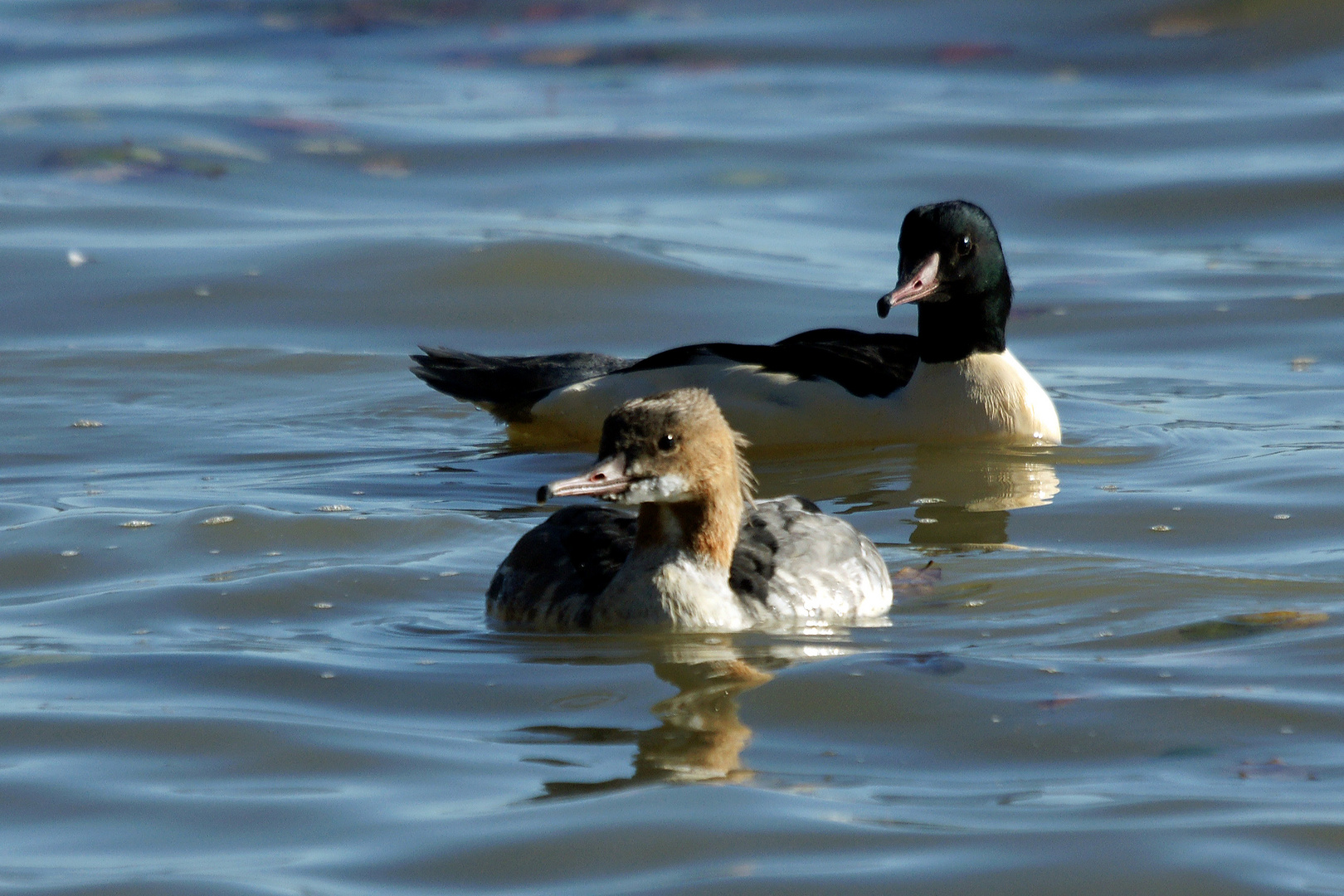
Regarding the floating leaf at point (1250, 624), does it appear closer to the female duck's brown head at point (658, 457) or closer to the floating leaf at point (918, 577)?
the floating leaf at point (918, 577)

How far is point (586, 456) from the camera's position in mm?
9539

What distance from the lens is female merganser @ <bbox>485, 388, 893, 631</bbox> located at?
6.11 m

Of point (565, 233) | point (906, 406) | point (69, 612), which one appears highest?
point (565, 233)

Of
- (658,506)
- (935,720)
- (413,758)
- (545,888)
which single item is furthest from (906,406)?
(545,888)

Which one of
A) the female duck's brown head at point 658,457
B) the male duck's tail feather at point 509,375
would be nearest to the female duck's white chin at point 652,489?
the female duck's brown head at point 658,457

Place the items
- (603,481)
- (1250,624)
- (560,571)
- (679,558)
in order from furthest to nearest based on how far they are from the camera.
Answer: (560,571) → (679,558) → (1250,624) → (603,481)

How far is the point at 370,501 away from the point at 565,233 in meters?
5.99

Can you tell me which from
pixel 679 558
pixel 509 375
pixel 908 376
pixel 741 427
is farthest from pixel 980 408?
pixel 679 558

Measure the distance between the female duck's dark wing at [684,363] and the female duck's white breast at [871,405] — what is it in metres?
0.05

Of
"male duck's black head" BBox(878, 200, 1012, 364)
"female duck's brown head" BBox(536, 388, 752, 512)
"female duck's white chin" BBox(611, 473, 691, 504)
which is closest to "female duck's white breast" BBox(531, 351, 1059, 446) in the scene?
"male duck's black head" BBox(878, 200, 1012, 364)

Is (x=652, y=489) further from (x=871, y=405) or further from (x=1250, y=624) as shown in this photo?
(x=871, y=405)

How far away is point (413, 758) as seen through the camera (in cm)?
507

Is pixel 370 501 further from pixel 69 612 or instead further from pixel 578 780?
pixel 578 780

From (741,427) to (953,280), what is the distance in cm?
123
